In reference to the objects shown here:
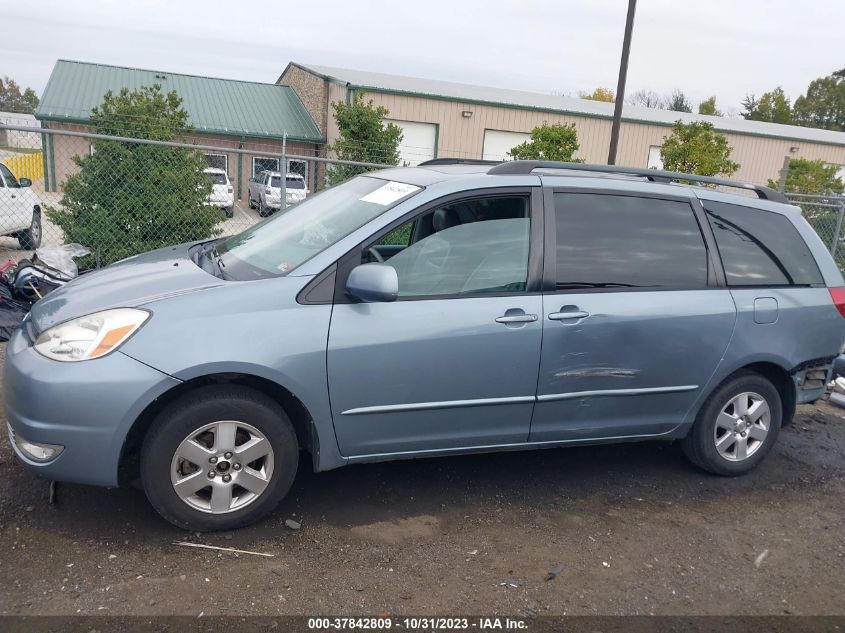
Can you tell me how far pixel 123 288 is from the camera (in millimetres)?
3604

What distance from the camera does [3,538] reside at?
336 cm

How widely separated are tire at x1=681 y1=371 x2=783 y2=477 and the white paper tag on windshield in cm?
229

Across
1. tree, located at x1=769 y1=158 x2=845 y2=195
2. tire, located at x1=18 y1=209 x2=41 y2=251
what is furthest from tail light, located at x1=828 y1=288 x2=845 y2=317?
tree, located at x1=769 y1=158 x2=845 y2=195

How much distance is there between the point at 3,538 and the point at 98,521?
41 centimetres

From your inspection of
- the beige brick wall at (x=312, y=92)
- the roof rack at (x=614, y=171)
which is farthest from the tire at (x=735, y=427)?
the beige brick wall at (x=312, y=92)

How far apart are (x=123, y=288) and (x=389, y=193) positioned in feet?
4.85

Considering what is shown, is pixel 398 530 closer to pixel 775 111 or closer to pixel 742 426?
pixel 742 426

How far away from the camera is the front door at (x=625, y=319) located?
3.91m

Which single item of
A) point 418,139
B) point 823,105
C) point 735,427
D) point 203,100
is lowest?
point 735,427

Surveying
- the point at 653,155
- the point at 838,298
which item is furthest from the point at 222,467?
the point at 653,155

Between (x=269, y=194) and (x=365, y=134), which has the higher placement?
(x=365, y=134)

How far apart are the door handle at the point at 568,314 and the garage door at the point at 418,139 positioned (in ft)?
78.0

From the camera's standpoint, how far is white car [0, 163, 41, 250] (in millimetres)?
11445

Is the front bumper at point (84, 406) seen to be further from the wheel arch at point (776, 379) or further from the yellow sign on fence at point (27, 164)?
the yellow sign on fence at point (27, 164)
